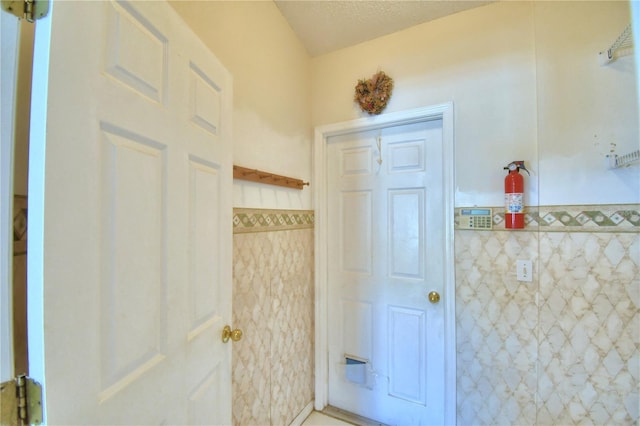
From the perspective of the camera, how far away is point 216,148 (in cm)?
101

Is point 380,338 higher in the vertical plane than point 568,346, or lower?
lower

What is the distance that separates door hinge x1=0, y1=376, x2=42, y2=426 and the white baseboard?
5.38 ft

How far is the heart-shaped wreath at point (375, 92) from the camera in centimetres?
174

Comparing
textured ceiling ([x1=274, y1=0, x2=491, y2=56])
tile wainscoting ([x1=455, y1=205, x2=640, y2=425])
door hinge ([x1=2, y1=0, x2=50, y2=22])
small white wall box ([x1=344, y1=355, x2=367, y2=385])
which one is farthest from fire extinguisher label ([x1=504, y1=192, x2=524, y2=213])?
door hinge ([x1=2, y1=0, x2=50, y2=22])

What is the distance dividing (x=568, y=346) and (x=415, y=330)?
2.48ft

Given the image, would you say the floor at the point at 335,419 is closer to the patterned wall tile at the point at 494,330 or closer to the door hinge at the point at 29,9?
the patterned wall tile at the point at 494,330

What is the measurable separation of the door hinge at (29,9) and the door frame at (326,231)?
1.55 meters

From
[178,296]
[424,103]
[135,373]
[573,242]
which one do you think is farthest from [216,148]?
[573,242]

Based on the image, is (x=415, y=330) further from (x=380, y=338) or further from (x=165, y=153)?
(x=165, y=153)

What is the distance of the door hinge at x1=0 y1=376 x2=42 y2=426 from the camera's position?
1.50ft

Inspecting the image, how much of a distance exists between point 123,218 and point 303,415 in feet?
6.19

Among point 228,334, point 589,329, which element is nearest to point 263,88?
point 228,334

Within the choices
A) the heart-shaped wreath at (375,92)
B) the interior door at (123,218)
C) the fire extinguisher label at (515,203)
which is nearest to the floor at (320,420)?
the interior door at (123,218)

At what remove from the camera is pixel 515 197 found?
53.4 inches
